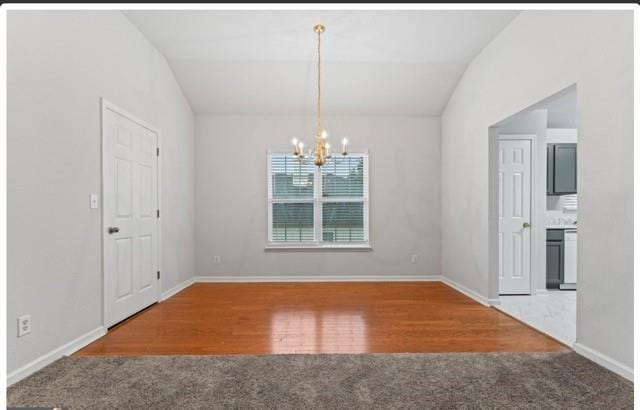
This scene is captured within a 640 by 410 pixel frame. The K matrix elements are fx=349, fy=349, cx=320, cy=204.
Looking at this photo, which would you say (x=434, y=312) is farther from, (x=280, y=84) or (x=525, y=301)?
(x=280, y=84)

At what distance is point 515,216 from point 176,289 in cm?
467

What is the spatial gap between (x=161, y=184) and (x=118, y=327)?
5.76ft

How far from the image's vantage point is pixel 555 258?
4859mm

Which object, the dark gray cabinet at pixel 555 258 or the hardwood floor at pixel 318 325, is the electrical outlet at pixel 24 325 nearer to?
the hardwood floor at pixel 318 325

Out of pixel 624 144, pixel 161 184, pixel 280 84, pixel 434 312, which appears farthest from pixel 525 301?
pixel 161 184

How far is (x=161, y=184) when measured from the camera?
14.3 ft

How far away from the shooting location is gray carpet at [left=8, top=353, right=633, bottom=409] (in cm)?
200

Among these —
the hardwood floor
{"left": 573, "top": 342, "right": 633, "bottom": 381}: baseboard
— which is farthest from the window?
{"left": 573, "top": 342, "right": 633, "bottom": 381}: baseboard

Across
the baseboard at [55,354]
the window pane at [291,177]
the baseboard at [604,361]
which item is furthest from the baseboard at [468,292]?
the baseboard at [55,354]

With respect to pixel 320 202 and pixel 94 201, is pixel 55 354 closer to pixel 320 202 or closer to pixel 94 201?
pixel 94 201

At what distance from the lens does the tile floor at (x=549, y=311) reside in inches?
124

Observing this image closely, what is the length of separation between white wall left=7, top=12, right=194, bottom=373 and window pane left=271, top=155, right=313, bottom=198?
2.31 m

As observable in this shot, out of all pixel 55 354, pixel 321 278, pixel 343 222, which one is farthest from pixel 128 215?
pixel 343 222

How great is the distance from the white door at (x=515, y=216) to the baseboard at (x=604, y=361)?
1.98m
